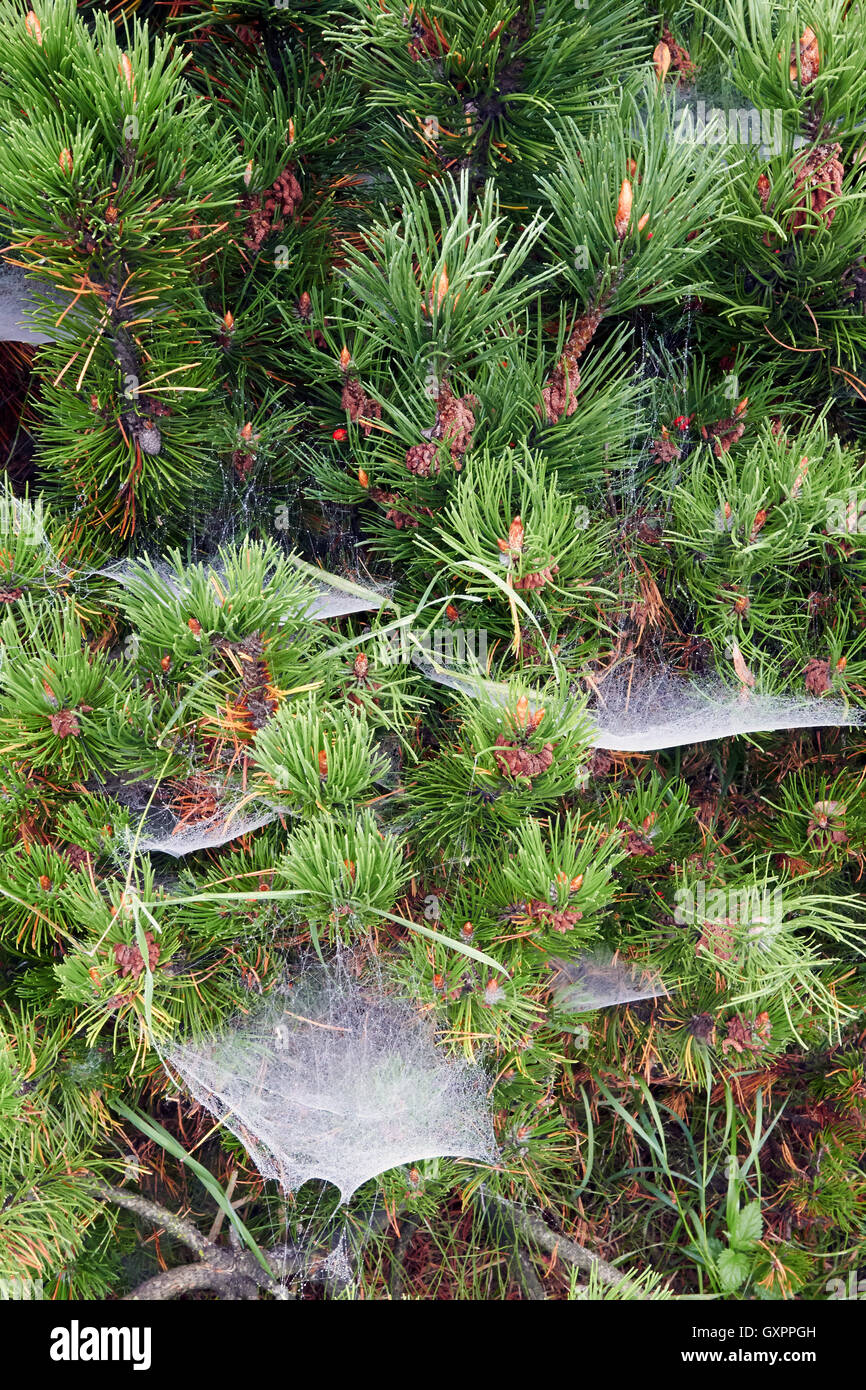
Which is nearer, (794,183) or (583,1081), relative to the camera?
(794,183)

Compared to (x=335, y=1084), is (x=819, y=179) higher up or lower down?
higher up

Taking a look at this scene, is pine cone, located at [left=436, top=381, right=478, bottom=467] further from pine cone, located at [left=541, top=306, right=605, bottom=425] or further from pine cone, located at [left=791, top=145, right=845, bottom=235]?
pine cone, located at [left=791, top=145, right=845, bottom=235]

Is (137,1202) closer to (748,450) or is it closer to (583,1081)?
(583,1081)

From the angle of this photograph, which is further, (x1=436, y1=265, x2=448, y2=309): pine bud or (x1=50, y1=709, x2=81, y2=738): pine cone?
(x1=50, y1=709, x2=81, y2=738): pine cone

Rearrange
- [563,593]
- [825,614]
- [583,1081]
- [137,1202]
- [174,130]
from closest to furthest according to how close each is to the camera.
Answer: [174,130], [563,593], [825,614], [137,1202], [583,1081]

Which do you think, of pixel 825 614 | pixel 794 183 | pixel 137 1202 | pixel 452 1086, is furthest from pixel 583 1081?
pixel 794 183

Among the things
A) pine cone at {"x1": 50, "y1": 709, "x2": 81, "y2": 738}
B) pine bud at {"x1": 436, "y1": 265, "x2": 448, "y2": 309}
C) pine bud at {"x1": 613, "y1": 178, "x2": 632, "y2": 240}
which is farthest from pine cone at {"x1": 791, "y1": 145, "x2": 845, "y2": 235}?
pine cone at {"x1": 50, "y1": 709, "x2": 81, "y2": 738}

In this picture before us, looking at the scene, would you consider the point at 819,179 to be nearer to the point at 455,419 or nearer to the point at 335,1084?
the point at 455,419

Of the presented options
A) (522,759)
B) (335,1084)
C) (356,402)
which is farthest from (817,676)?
(335,1084)
